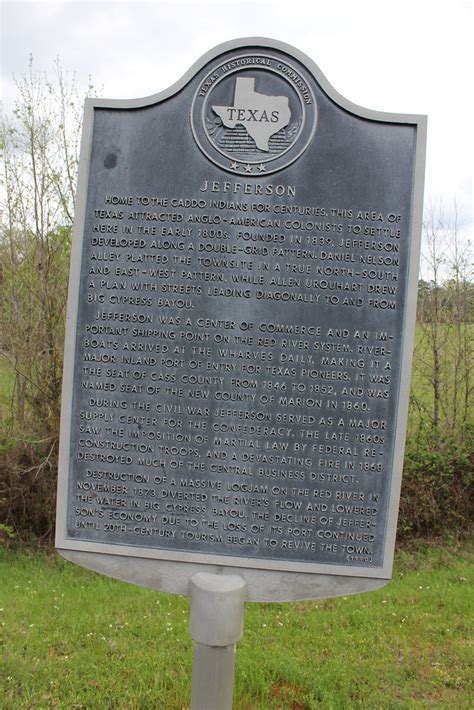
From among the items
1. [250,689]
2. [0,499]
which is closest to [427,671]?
[250,689]

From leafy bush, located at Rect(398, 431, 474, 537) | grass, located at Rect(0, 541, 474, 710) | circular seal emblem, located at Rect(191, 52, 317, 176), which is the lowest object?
grass, located at Rect(0, 541, 474, 710)

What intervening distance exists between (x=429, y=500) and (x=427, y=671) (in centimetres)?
304

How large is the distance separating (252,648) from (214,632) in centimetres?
178

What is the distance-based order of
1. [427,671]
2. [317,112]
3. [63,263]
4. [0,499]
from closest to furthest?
[317,112] → [427,671] → [0,499] → [63,263]

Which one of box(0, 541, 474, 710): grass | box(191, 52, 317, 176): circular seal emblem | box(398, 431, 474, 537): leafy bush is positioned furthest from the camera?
box(398, 431, 474, 537): leafy bush

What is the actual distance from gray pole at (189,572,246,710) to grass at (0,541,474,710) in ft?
3.08

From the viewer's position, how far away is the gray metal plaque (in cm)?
290

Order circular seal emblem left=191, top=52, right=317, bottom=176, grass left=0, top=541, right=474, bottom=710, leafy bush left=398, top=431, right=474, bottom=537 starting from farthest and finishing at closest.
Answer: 1. leafy bush left=398, top=431, right=474, bottom=537
2. grass left=0, top=541, right=474, bottom=710
3. circular seal emblem left=191, top=52, right=317, bottom=176

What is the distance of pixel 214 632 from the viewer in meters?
2.88

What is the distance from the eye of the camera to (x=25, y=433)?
694 centimetres

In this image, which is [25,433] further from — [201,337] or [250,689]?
[201,337]

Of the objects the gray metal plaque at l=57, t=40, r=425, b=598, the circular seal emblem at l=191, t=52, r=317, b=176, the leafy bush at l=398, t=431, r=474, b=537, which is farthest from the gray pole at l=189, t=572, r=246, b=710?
the leafy bush at l=398, t=431, r=474, b=537

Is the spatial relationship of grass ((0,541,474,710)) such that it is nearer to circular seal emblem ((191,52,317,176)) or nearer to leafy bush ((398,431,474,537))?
leafy bush ((398,431,474,537))

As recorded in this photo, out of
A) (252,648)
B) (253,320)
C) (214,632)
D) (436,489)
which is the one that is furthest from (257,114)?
(436,489)
